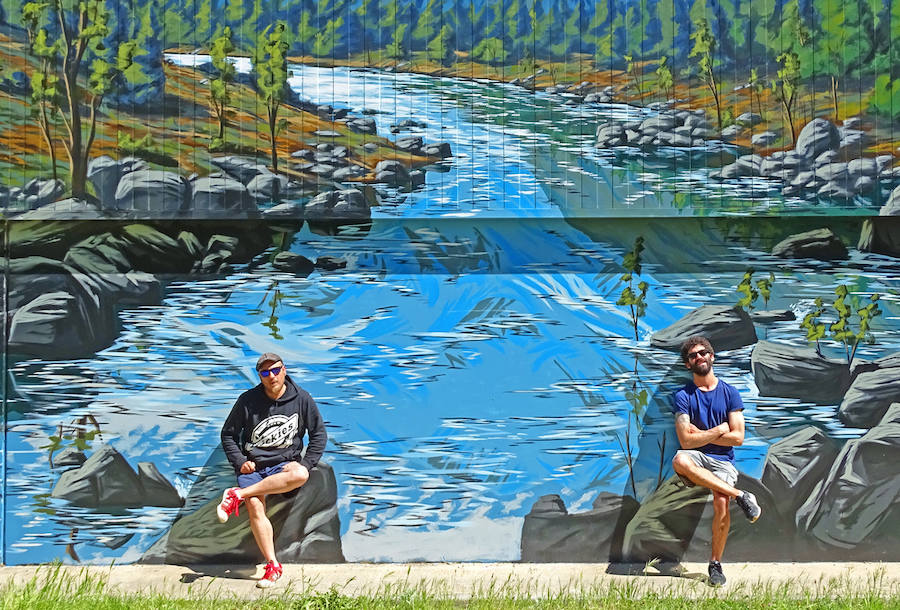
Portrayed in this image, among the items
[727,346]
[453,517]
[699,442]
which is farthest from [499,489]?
[727,346]

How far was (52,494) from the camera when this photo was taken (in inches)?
254

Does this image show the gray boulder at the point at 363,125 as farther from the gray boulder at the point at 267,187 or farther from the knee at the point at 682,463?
the knee at the point at 682,463

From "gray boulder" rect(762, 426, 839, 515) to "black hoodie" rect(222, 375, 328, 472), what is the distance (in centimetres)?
332

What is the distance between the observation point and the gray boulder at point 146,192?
255 inches

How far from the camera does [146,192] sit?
21.2ft

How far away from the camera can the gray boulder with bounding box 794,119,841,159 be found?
6.56 metres

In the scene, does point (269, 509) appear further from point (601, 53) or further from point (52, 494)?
point (601, 53)

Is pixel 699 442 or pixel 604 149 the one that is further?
pixel 604 149

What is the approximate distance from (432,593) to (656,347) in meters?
2.44

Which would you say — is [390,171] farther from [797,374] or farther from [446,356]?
[797,374]

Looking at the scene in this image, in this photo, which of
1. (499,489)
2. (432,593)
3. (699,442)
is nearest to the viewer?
(432,593)

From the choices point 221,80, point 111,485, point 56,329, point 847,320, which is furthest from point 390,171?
point 847,320

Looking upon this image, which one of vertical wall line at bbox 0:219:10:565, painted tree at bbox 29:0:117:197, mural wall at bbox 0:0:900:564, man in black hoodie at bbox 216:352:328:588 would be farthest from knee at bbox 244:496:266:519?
painted tree at bbox 29:0:117:197

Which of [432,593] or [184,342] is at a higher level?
[184,342]
